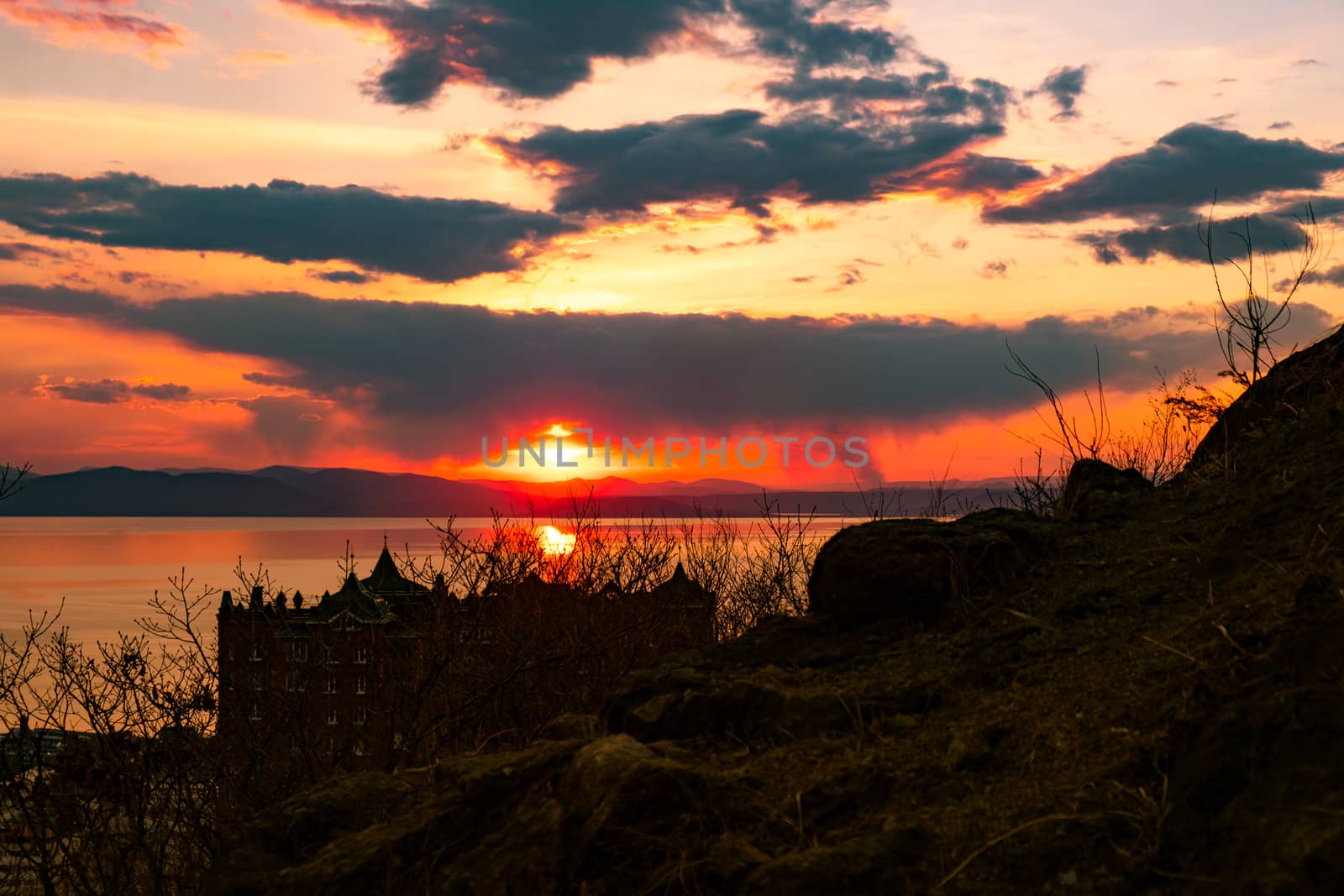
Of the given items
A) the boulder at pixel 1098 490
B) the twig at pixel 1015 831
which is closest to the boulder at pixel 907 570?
the boulder at pixel 1098 490

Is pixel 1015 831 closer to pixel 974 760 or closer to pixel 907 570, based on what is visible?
pixel 974 760

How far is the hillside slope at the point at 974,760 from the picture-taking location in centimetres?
315

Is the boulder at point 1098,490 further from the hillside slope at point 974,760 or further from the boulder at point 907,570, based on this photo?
the boulder at point 907,570

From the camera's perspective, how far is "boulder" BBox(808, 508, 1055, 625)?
18.7 feet

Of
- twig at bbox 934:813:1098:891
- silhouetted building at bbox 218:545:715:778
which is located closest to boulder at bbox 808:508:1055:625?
twig at bbox 934:813:1098:891

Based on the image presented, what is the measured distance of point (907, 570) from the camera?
18.7ft

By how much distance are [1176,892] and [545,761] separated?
8.02ft

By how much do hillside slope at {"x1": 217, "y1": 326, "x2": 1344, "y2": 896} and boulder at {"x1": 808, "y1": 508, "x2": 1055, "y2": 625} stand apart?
8 centimetres

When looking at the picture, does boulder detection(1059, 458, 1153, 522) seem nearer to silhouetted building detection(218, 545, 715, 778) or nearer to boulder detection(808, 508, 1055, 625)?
boulder detection(808, 508, 1055, 625)

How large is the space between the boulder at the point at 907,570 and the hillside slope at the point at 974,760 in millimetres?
83

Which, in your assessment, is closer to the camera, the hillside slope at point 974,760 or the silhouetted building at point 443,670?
the hillside slope at point 974,760

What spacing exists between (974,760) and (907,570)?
5.96 ft

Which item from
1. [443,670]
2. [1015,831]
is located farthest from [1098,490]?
[443,670]

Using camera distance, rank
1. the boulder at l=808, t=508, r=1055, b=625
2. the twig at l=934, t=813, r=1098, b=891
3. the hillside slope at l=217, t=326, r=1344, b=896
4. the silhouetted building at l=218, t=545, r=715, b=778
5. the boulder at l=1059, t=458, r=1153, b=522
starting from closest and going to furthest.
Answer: the hillside slope at l=217, t=326, r=1344, b=896, the twig at l=934, t=813, r=1098, b=891, the boulder at l=808, t=508, r=1055, b=625, the boulder at l=1059, t=458, r=1153, b=522, the silhouetted building at l=218, t=545, r=715, b=778
